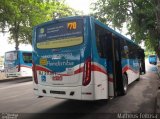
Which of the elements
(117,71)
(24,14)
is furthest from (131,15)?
(117,71)

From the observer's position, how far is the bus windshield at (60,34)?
751 centimetres

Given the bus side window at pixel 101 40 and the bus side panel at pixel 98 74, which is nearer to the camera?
the bus side panel at pixel 98 74

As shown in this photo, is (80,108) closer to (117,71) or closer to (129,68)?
(117,71)

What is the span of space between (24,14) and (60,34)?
691 inches

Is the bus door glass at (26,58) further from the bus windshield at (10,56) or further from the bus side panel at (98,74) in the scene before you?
the bus side panel at (98,74)

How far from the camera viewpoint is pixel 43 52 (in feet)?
27.1

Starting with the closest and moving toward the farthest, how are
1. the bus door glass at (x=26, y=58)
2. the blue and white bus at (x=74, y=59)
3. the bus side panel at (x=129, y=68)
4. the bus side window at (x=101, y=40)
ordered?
the blue and white bus at (x=74, y=59)
the bus side window at (x=101, y=40)
the bus side panel at (x=129, y=68)
the bus door glass at (x=26, y=58)

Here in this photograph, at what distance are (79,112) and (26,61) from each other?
1588 centimetres

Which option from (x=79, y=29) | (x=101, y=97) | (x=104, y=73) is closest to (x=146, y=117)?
(x=101, y=97)

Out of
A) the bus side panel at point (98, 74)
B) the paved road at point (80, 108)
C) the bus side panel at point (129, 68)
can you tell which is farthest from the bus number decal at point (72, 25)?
the bus side panel at point (129, 68)

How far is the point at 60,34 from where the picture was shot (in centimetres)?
784

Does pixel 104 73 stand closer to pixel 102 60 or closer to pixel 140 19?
pixel 102 60

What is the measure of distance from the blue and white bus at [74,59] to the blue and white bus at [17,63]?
46.2 ft

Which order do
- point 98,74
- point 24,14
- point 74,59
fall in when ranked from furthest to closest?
point 24,14, point 98,74, point 74,59
